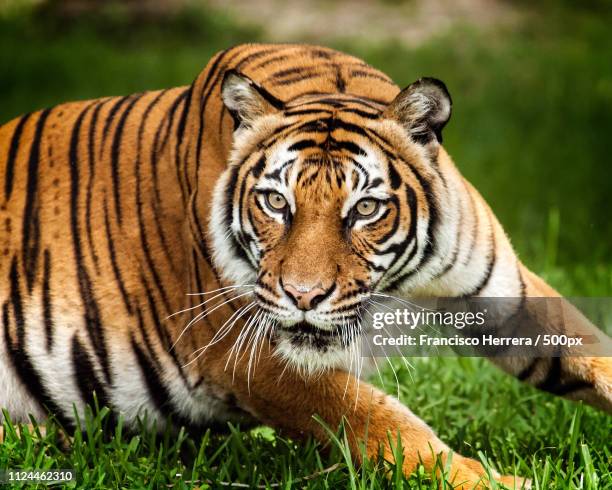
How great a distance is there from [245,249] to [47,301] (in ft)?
2.69

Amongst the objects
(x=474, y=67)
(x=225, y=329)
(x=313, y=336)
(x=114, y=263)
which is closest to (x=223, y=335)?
(x=225, y=329)

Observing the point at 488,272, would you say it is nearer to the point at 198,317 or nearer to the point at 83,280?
the point at 198,317

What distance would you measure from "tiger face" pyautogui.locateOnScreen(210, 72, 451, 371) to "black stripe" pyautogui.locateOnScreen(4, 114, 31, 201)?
0.86 metres

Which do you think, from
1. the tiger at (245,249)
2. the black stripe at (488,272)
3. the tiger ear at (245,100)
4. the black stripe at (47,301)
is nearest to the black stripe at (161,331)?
the tiger at (245,249)

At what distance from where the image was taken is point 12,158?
11.3 feet

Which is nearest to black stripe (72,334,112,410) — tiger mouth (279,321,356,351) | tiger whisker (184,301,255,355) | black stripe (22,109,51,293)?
black stripe (22,109,51,293)

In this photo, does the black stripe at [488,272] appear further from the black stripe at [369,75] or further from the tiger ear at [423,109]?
the black stripe at [369,75]

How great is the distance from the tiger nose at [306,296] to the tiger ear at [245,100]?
0.59 meters

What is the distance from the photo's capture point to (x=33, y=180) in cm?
337

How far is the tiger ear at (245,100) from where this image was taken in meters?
2.78

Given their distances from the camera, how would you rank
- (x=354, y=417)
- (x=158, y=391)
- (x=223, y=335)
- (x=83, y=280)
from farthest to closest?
(x=83, y=280) < (x=158, y=391) < (x=223, y=335) < (x=354, y=417)

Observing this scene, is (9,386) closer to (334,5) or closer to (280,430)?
(280,430)

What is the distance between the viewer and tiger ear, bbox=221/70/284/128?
9.13ft

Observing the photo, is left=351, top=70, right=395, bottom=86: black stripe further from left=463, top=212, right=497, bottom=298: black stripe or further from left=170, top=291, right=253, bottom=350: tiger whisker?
left=170, top=291, right=253, bottom=350: tiger whisker
